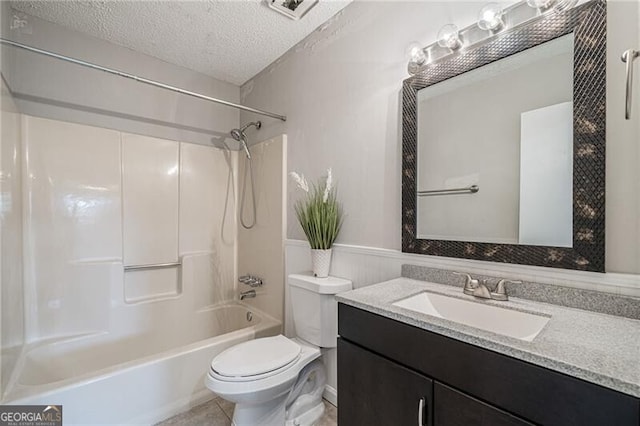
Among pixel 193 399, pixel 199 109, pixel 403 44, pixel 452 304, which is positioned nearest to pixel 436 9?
pixel 403 44

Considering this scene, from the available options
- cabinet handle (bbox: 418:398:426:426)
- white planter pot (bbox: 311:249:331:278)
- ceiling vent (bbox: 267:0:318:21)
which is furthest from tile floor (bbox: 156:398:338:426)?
ceiling vent (bbox: 267:0:318:21)

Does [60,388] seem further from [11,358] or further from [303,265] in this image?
[303,265]

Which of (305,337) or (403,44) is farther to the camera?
(305,337)

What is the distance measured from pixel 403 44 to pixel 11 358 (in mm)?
2624

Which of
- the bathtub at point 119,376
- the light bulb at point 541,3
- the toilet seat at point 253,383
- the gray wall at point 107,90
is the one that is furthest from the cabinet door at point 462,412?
the gray wall at point 107,90

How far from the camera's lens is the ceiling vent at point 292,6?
66.0 inches

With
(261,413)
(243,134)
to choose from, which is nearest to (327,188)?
(261,413)

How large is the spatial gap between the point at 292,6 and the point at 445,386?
205 centimetres

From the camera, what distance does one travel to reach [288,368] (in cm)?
140

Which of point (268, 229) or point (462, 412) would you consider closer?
point (462, 412)

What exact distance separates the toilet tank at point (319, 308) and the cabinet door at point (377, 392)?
16.4 inches

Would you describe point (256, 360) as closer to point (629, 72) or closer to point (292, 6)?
point (629, 72)

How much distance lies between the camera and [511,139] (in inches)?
43.3

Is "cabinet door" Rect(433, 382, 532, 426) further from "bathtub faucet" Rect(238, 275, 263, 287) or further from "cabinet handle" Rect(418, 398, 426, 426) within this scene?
"bathtub faucet" Rect(238, 275, 263, 287)
